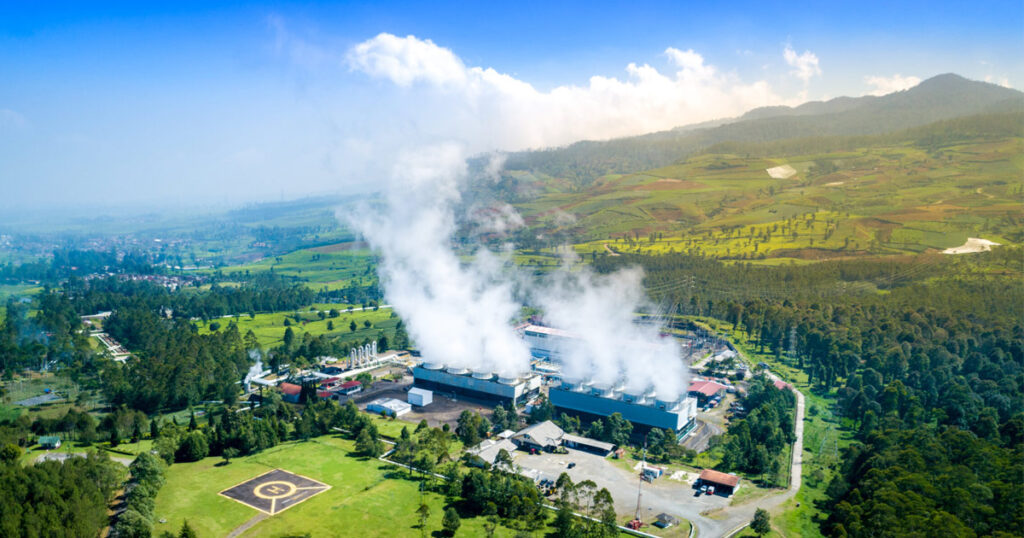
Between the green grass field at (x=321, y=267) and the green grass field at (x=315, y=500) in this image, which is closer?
the green grass field at (x=315, y=500)

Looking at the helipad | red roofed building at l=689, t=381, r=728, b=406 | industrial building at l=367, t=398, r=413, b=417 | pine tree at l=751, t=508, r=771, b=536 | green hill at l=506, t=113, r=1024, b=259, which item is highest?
green hill at l=506, t=113, r=1024, b=259

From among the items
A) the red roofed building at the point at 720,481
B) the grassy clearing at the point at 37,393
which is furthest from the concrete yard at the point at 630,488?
the grassy clearing at the point at 37,393

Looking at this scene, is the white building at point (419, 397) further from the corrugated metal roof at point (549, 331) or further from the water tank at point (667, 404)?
the corrugated metal roof at point (549, 331)

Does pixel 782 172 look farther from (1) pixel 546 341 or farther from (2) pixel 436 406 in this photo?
(2) pixel 436 406

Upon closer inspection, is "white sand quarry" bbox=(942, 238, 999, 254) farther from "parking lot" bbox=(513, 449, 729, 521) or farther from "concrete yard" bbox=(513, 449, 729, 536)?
"parking lot" bbox=(513, 449, 729, 521)

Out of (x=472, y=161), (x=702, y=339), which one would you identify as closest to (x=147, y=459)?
(x=702, y=339)

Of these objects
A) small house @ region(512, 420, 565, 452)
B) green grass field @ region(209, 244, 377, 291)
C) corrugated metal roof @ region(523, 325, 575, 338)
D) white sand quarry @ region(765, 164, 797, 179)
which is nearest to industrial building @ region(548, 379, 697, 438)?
small house @ region(512, 420, 565, 452)
